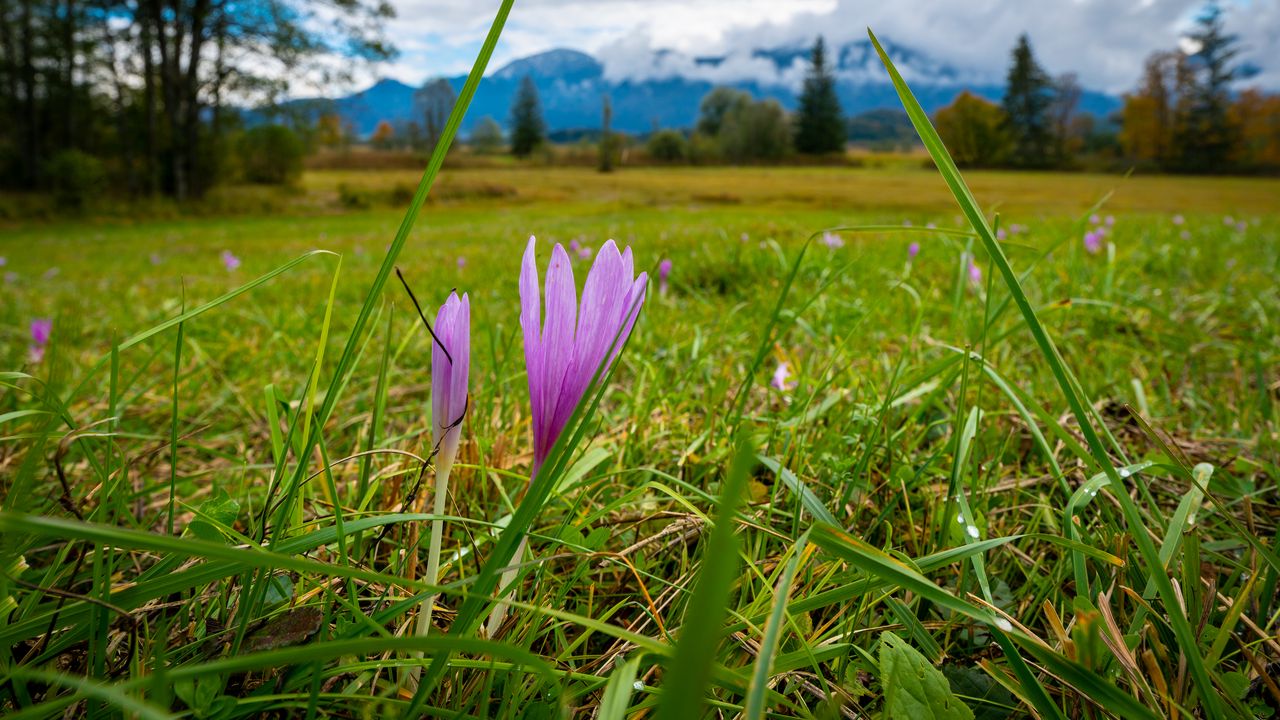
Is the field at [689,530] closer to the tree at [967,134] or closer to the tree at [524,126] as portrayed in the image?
the tree at [967,134]

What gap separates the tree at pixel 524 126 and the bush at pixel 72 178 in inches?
1179

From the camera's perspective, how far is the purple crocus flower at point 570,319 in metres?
0.61

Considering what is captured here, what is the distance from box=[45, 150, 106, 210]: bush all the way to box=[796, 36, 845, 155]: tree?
5270cm

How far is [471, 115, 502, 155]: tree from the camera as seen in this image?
187 ft

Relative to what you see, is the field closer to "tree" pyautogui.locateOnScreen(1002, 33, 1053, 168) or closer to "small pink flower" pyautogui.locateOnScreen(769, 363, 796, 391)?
"small pink flower" pyautogui.locateOnScreen(769, 363, 796, 391)

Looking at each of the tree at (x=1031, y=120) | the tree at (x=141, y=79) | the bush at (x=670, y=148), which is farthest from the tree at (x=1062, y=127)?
the tree at (x=141, y=79)

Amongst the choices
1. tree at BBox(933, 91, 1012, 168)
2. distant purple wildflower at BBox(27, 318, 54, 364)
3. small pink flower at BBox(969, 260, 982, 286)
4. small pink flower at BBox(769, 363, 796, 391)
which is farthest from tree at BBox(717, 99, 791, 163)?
small pink flower at BBox(769, 363, 796, 391)

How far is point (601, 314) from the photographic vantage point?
62 centimetres

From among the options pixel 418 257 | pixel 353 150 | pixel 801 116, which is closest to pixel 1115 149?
pixel 801 116

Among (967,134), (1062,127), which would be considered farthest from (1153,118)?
(967,134)

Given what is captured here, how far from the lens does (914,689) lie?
2.18 ft

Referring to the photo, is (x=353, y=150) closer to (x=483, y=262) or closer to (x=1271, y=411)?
(x=483, y=262)

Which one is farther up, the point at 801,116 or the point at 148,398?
the point at 801,116

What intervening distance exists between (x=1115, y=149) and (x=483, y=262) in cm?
7173
